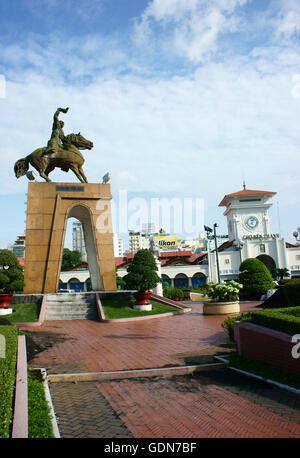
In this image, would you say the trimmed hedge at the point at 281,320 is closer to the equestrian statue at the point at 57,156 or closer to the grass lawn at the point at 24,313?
the grass lawn at the point at 24,313

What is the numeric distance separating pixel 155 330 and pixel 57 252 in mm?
9091

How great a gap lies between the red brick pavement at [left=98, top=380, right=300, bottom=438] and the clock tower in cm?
5479

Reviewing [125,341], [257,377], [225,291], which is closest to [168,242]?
[225,291]

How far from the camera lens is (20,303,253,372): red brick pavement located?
814 centimetres

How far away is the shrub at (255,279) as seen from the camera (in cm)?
2608

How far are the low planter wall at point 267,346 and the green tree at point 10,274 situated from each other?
11748 mm

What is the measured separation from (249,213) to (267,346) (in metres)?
55.1

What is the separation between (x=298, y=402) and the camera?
17.6ft

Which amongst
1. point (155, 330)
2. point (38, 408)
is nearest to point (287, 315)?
point (38, 408)

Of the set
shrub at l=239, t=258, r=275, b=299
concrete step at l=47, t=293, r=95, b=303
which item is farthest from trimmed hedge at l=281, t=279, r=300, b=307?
shrub at l=239, t=258, r=275, b=299

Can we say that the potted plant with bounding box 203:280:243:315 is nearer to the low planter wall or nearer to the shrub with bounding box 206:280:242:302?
the shrub with bounding box 206:280:242:302

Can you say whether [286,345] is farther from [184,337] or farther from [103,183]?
[103,183]

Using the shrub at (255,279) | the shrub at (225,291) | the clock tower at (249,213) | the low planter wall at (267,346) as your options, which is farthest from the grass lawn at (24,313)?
the clock tower at (249,213)

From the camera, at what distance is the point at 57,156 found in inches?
789
